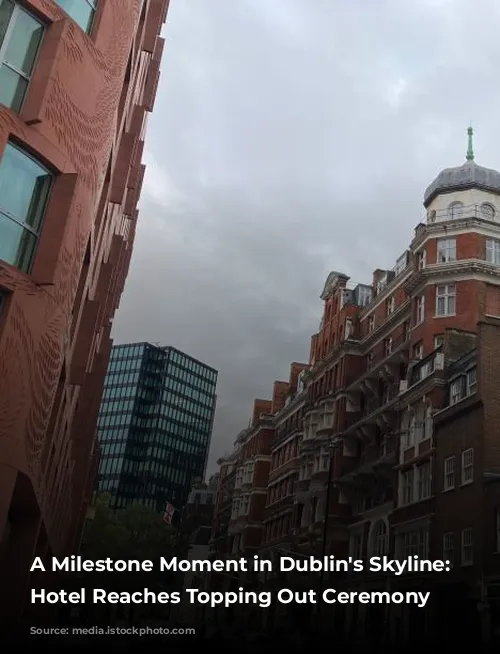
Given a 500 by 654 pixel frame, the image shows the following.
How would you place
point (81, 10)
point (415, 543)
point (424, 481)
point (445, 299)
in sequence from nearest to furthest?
point (81, 10), point (415, 543), point (424, 481), point (445, 299)

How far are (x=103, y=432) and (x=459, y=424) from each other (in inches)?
5545

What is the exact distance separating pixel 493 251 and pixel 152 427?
128 m

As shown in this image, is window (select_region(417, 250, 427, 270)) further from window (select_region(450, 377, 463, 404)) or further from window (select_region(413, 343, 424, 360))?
window (select_region(450, 377, 463, 404))

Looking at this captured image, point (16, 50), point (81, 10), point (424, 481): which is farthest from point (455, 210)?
point (16, 50)

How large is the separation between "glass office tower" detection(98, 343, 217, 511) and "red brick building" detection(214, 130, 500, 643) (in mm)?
98982

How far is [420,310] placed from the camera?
146 feet

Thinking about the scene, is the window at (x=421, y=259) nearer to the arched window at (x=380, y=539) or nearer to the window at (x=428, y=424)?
the window at (x=428, y=424)

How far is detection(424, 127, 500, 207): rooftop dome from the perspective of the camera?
48.1m

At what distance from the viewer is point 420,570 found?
34938mm

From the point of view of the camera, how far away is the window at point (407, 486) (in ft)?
127

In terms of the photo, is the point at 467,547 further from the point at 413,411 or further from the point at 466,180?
the point at 466,180

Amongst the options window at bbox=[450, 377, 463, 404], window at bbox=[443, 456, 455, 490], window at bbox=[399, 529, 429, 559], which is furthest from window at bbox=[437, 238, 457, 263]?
window at bbox=[399, 529, 429, 559]

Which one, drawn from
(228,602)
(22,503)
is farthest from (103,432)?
(22,503)

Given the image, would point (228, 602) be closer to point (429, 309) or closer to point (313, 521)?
point (313, 521)
